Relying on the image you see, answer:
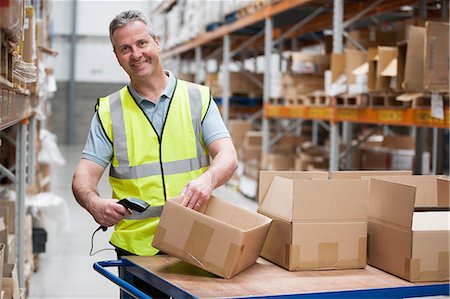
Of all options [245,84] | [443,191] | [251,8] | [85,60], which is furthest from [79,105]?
[443,191]

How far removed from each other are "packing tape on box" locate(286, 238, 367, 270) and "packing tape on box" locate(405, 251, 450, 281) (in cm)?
22

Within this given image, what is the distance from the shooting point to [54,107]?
24.5 meters

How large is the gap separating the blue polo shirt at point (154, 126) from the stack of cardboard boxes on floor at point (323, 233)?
51 centimetres

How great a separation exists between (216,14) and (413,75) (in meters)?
8.09

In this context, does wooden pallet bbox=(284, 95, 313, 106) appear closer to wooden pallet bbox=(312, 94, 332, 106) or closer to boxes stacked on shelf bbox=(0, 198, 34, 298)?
wooden pallet bbox=(312, 94, 332, 106)

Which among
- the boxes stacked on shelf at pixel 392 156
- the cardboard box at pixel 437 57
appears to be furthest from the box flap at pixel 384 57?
the boxes stacked on shelf at pixel 392 156

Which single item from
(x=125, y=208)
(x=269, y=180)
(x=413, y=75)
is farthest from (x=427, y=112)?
(x=125, y=208)

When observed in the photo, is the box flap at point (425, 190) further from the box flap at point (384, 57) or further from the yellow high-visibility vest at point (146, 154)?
the box flap at point (384, 57)

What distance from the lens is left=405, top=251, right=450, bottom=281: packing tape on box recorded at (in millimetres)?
2898

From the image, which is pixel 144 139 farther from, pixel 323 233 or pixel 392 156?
pixel 392 156

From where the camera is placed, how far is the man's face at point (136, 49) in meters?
3.45

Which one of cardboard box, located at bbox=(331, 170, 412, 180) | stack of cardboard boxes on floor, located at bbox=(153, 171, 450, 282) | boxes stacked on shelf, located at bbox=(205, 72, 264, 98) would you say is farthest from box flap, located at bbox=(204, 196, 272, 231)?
boxes stacked on shelf, located at bbox=(205, 72, 264, 98)

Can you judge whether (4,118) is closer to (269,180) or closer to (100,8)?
(269,180)

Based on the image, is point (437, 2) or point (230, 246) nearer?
point (230, 246)
